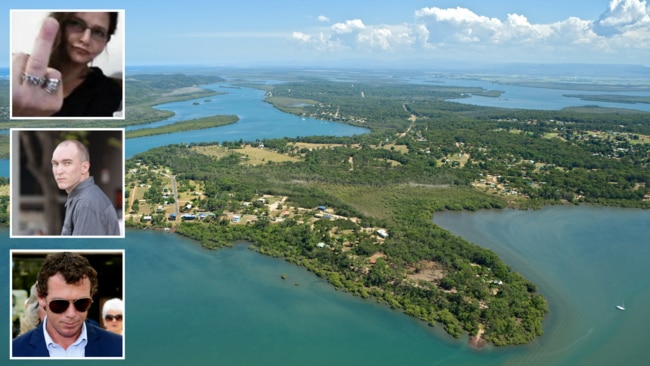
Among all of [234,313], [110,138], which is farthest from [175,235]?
[110,138]

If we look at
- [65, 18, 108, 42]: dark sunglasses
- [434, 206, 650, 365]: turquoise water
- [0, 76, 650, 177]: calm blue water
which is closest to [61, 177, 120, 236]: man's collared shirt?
[65, 18, 108, 42]: dark sunglasses

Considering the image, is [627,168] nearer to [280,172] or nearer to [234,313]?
[280,172]

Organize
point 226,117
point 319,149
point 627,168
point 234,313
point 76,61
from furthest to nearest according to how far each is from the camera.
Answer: point 226,117
point 319,149
point 627,168
point 234,313
point 76,61

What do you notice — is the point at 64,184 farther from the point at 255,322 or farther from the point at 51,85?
the point at 255,322

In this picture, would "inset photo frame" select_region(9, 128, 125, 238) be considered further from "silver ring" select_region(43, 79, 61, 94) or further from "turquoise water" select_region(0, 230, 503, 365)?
"turquoise water" select_region(0, 230, 503, 365)

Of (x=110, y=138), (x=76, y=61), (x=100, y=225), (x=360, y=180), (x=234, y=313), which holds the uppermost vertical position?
(x=76, y=61)

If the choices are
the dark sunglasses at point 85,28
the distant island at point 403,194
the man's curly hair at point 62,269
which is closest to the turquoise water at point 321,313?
the distant island at point 403,194

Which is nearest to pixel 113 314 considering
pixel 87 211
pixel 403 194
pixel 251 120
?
pixel 87 211

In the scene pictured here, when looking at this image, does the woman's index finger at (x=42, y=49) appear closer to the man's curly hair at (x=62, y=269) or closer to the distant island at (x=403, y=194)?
the man's curly hair at (x=62, y=269)
